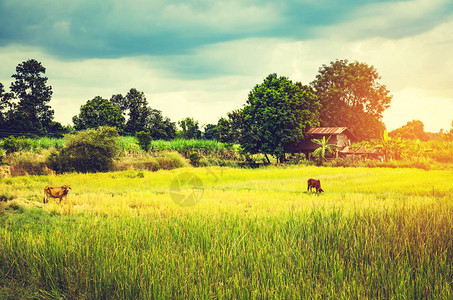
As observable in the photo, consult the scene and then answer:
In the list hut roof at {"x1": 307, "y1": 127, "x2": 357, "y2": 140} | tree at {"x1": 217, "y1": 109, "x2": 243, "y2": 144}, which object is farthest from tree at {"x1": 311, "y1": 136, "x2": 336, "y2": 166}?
tree at {"x1": 217, "y1": 109, "x2": 243, "y2": 144}

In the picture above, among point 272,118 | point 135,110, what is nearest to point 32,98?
point 135,110

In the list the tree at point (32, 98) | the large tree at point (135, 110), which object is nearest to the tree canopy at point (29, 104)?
the tree at point (32, 98)

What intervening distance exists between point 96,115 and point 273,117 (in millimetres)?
30540

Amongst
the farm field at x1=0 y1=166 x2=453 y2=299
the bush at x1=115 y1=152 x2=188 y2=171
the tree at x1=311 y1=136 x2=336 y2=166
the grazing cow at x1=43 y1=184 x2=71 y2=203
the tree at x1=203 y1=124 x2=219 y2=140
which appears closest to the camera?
the farm field at x1=0 y1=166 x2=453 y2=299

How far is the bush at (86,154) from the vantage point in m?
23.1

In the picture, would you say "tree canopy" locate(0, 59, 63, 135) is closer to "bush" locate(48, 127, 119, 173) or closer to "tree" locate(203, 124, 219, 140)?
"bush" locate(48, 127, 119, 173)

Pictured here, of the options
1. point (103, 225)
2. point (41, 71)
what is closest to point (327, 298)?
point (103, 225)

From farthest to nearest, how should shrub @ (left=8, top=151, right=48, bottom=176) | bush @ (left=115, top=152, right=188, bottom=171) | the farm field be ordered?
bush @ (left=115, top=152, right=188, bottom=171) → shrub @ (left=8, top=151, right=48, bottom=176) → the farm field

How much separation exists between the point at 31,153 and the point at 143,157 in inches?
348

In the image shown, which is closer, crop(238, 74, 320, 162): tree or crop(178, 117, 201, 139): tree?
crop(238, 74, 320, 162): tree

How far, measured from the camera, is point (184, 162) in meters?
30.3

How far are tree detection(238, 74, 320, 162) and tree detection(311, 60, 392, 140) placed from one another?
1418 centimetres

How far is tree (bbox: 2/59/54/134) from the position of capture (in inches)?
1483

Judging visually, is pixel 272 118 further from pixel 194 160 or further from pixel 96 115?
pixel 96 115
